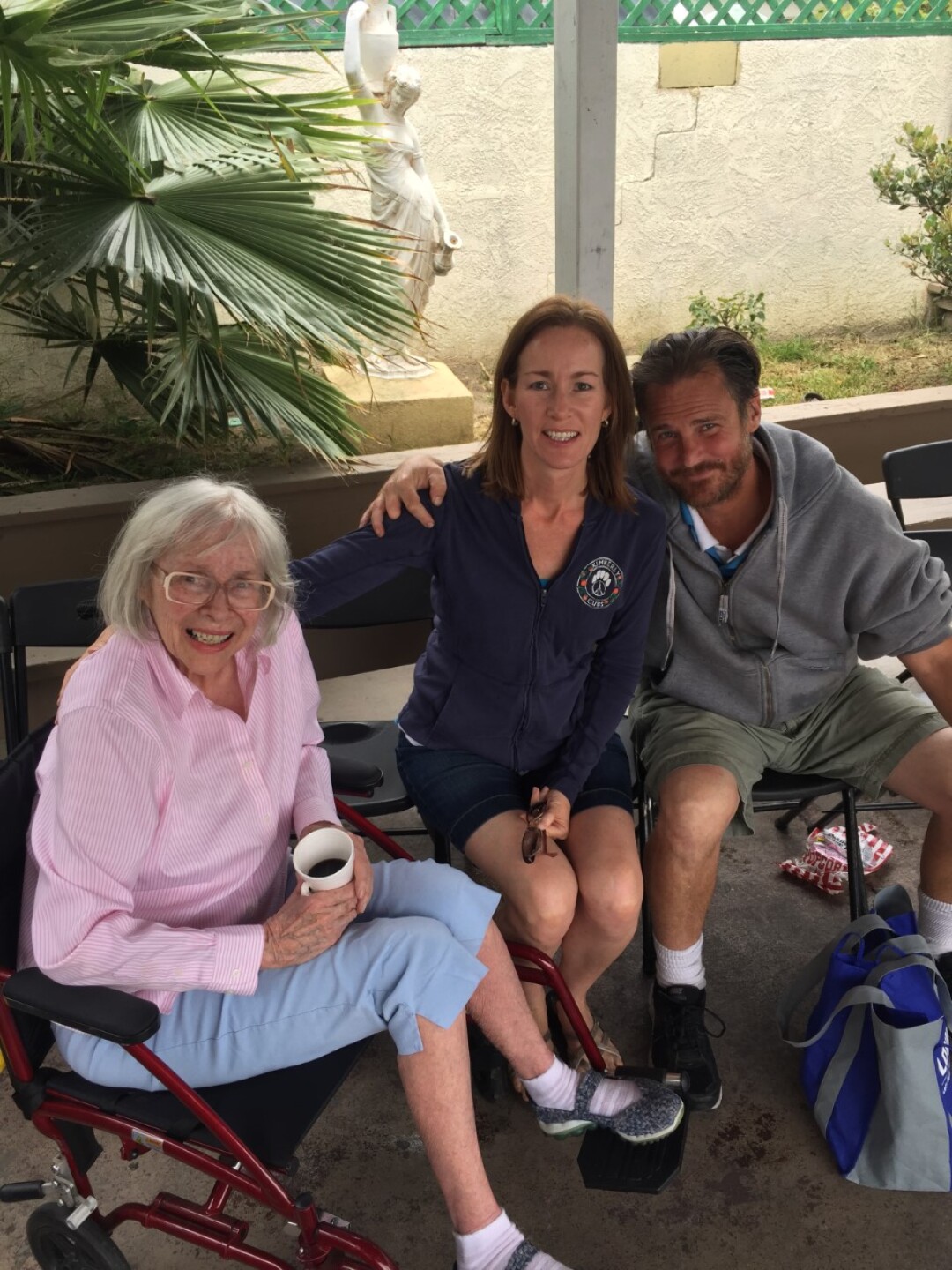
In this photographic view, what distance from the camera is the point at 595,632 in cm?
217

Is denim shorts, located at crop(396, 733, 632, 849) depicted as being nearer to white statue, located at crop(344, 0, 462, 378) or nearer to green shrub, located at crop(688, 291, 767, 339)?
white statue, located at crop(344, 0, 462, 378)

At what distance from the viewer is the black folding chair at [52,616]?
7.51 ft

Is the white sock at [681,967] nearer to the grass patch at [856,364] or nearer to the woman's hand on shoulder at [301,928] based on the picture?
the woman's hand on shoulder at [301,928]

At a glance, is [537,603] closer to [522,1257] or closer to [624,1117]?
[624,1117]

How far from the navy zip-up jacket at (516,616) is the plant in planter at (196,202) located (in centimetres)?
78

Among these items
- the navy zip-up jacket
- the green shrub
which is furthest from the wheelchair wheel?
the green shrub

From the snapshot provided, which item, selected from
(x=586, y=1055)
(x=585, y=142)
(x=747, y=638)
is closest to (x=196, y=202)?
(x=585, y=142)

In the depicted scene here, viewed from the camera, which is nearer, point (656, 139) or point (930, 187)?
point (930, 187)

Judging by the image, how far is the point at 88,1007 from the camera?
1.39 metres

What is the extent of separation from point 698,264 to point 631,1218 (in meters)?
6.00

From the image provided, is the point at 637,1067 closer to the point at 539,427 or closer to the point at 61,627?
the point at 539,427

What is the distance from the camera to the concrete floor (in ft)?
6.15

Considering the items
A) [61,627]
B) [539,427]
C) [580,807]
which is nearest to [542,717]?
[580,807]

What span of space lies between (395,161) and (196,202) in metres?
2.09
